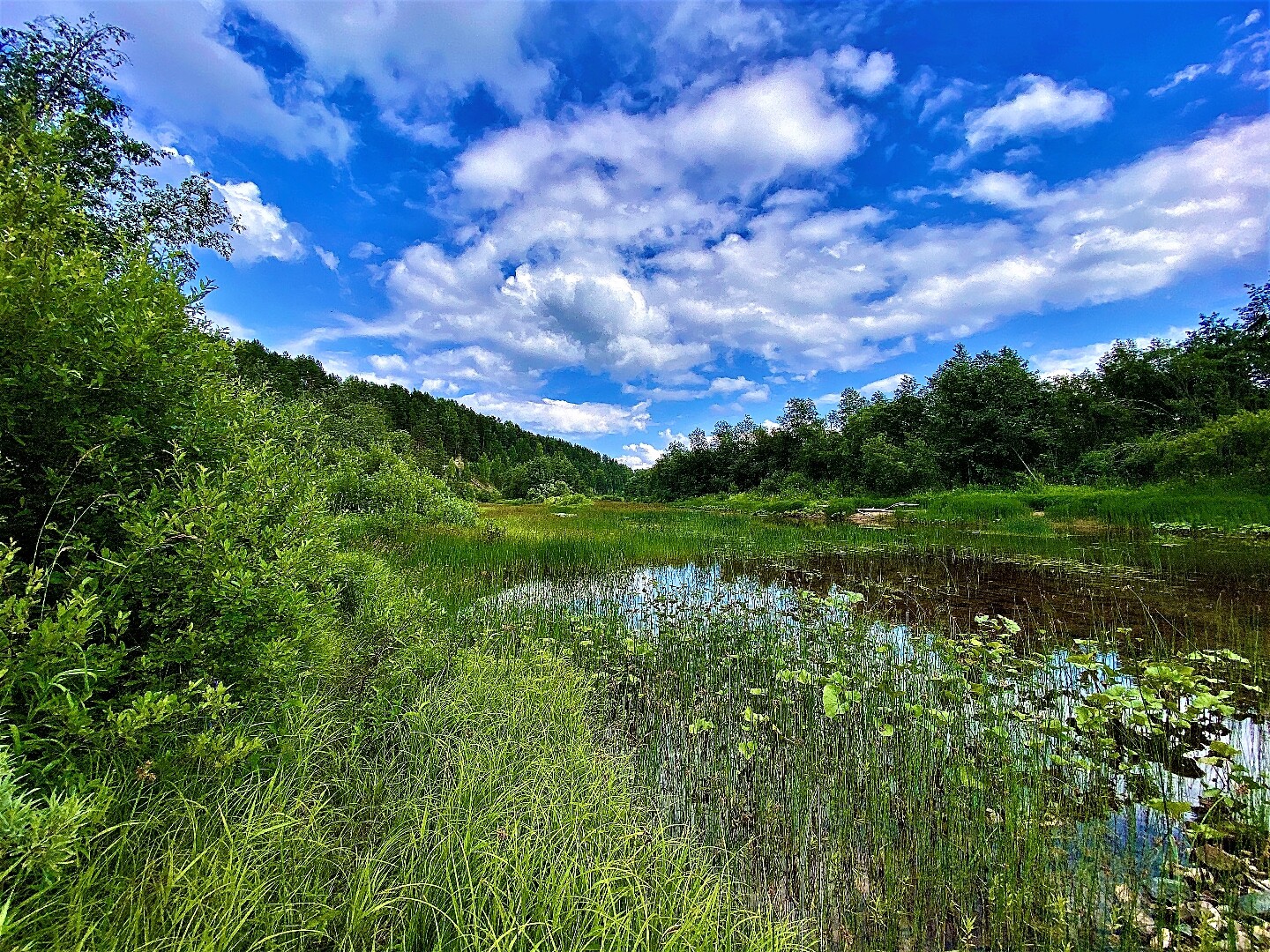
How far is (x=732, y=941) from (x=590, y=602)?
5.38m

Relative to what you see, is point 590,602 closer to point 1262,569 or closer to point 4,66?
point 1262,569

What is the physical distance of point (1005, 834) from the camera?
2.65 metres

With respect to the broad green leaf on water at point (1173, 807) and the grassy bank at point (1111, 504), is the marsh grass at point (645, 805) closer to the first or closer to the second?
the broad green leaf on water at point (1173, 807)

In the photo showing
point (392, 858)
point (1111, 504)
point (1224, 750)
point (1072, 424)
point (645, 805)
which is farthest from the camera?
point (1072, 424)

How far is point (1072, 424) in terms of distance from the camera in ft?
72.5

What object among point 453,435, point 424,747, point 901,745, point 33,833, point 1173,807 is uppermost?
point 453,435

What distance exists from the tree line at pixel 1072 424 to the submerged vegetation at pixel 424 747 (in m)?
15.3

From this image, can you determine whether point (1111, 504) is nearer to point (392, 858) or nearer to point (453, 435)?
point (392, 858)

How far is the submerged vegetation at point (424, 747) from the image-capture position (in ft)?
5.58

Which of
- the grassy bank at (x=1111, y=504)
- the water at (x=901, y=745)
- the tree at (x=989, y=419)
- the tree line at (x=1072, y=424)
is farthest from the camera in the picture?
the tree at (x=989, y=419)

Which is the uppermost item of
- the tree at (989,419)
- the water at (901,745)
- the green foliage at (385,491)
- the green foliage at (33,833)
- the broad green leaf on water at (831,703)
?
the tree at (989,419)

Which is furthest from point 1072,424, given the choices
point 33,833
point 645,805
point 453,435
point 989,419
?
point 453,435

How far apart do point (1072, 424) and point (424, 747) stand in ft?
98.6

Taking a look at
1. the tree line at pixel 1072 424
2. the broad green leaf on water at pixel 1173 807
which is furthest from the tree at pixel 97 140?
the tree line at pixel 1072 424
